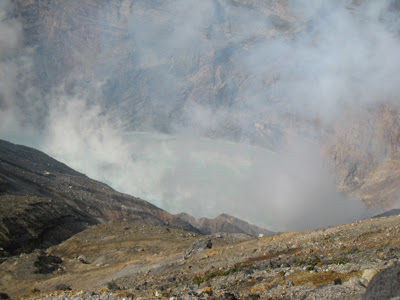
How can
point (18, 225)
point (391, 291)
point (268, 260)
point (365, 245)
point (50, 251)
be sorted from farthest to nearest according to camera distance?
point (18, 225)
point (50, 251)
point (268, 260)
point (365, 245)
point (391, 291)

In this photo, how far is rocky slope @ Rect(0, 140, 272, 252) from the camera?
55.0m

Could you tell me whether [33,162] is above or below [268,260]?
above

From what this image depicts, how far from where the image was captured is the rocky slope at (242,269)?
18.5 m

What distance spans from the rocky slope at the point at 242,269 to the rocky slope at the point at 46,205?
10.2 metres

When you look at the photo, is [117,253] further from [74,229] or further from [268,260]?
[268,260]

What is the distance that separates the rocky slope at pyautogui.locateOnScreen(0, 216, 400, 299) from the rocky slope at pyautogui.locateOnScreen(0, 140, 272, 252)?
10.2 meters

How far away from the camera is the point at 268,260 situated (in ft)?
80.0

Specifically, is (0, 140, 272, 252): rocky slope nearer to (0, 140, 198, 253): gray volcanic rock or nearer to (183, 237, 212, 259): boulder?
(0, 140, 198, 253): gray volcanic rock

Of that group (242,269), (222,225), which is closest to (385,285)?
(242,269)

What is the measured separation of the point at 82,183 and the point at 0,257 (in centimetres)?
6976

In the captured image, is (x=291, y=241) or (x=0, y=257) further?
(x=0, y=257)

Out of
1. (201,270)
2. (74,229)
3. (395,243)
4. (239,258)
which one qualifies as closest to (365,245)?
(395,243)

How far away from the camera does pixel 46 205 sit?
6338 centimetres

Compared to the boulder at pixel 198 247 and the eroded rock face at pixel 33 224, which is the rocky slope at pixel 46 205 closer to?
the eroded rock face at pixel 33 224
